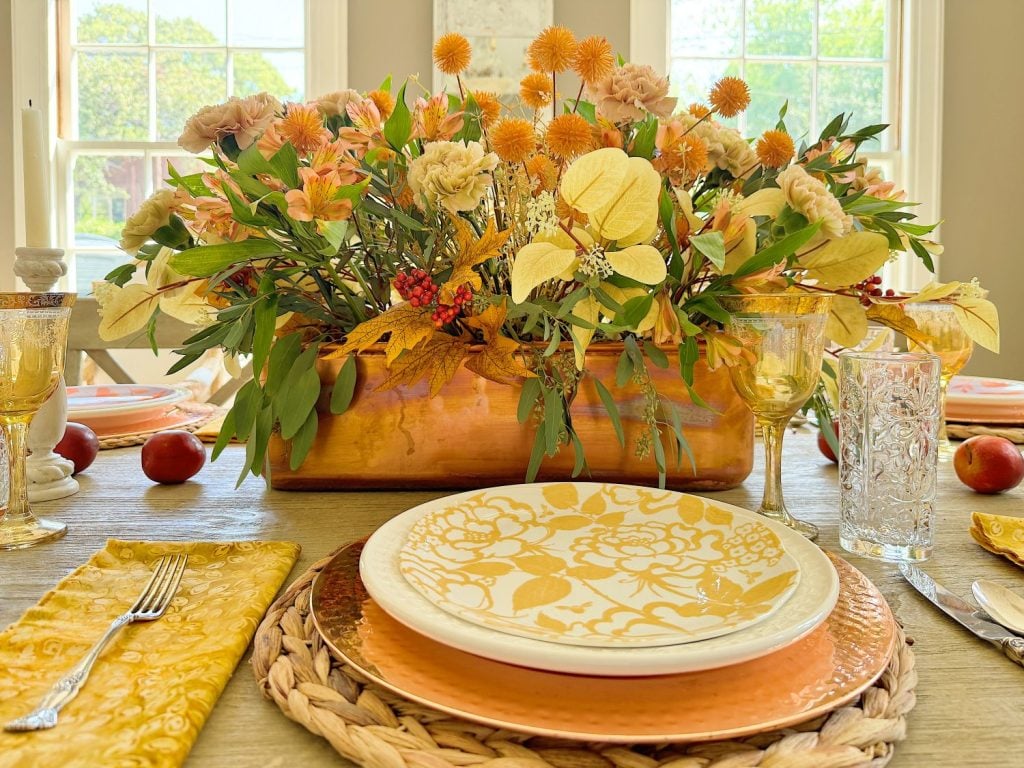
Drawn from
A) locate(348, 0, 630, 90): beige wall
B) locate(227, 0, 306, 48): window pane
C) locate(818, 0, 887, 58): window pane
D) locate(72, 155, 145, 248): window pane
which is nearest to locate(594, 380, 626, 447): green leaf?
locate(348, 0, 630, 90): beige wall

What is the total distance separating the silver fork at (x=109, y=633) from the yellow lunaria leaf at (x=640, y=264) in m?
0.37

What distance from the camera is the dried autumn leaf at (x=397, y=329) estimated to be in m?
0.62

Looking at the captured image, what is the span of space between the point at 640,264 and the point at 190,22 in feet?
9.68

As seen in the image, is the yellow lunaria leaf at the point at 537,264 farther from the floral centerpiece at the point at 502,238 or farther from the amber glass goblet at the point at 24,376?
the amber glass goblet at the point at 24,376

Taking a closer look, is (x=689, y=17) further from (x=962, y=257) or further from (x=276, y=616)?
(x=276, y=616)

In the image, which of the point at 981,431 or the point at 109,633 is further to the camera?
the point at 981,431

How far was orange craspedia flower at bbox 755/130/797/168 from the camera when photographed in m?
0.66

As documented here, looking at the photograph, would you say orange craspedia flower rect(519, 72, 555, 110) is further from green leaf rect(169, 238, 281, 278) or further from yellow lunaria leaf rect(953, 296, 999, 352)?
yellow lunaria leaf rect(953, 296, 999, 352)

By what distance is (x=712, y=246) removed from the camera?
548 millimetres

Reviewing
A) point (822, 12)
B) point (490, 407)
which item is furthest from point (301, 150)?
point (822, 12)

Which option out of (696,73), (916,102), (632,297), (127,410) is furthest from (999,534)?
(916,102)

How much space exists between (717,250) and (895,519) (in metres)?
0.24

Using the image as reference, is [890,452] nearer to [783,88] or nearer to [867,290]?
[867,290]

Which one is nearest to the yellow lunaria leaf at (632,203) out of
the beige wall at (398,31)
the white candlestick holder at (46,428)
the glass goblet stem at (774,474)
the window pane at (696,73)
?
the glass goblet stem at (774,474)
